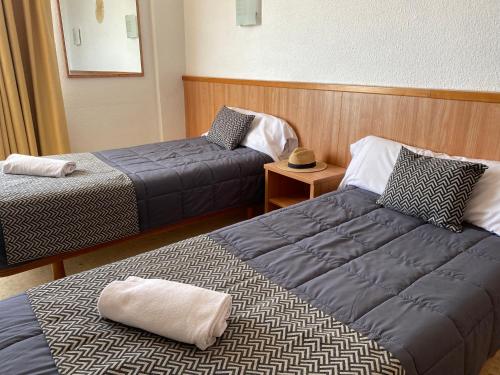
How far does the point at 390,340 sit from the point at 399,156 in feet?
3.61

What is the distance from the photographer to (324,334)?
1024mm

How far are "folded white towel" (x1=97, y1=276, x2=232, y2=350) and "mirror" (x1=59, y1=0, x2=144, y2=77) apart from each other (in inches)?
119

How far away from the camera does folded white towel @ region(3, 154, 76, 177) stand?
7.25ft

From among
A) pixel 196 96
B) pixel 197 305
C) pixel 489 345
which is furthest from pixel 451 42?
pixel 196 96

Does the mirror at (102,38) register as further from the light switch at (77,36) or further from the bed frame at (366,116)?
the bed frame at (366,116)

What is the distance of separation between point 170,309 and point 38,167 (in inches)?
65.1

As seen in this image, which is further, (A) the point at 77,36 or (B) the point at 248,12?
(A) the point at 77,36

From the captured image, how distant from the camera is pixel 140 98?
3.95m

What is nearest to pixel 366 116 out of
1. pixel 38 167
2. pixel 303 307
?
pixel 303 307

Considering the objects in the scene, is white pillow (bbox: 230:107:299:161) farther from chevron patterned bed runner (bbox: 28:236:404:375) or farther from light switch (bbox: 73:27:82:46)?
light switch (bbox: 73:27:82:46)

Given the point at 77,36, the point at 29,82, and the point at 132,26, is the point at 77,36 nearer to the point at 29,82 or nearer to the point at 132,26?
the point at 132,26

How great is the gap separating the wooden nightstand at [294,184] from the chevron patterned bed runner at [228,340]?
43.6 inches

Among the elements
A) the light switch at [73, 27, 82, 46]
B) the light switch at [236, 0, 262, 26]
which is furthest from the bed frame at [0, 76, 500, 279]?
the light switch at [73, 27, 82, 46]

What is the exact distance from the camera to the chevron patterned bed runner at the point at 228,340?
3.03ft
